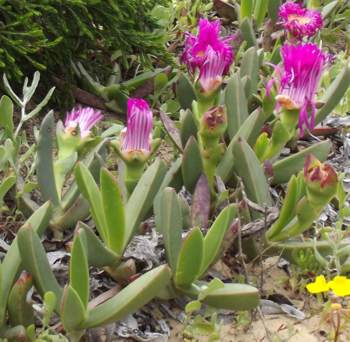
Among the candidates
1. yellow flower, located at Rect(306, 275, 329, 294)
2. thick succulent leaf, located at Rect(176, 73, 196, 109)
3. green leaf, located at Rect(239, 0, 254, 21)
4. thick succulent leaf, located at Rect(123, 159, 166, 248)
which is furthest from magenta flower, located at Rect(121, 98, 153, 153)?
green leaf, located at Rect(239, 0, 254, 21)

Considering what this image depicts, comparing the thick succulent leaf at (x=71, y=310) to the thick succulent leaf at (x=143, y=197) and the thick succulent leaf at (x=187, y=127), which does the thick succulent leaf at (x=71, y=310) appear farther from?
the thick succulent leaf at (x=187, y=127)

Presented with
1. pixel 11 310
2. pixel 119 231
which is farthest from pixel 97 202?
pixel 11 310

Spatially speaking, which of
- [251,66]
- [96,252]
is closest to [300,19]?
[251,66]

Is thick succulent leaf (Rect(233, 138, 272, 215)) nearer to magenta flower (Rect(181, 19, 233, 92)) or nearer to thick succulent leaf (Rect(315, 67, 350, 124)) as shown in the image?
magenta flower (Rect(181, 19, 233, 92))

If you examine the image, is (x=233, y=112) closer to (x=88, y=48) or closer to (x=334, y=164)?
(x=334, y=164)

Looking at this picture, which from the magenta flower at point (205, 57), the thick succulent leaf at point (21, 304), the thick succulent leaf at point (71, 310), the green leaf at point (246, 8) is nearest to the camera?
the thick succulent leaf at point (71, 310)

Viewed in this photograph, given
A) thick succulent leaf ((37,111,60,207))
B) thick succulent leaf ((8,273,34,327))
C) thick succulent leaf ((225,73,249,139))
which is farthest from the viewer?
thick succulent leaf ((225,73,249,139))

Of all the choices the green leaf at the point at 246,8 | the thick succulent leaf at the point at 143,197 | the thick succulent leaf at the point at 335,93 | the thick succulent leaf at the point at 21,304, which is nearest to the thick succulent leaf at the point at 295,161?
the thick succulent leaf at the point at 335,93
